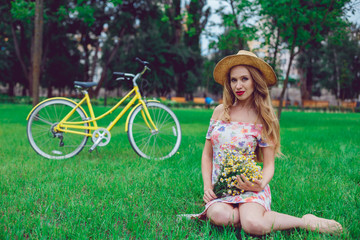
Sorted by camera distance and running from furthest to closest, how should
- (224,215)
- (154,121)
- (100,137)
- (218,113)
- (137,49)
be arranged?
(137,49)
(154,121)
(100,137)
(218,113)
(224,215)

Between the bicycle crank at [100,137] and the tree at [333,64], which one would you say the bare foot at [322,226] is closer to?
the bicycle crank at [100,137]

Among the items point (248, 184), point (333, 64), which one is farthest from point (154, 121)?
point (333, 64)

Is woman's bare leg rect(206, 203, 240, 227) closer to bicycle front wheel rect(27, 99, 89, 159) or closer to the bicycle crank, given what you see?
the bicycle crank

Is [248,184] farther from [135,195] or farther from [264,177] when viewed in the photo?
[135,195]

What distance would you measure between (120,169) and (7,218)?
1.75 m

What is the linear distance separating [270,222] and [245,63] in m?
1.17

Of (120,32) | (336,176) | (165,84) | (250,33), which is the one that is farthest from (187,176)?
(165,84)

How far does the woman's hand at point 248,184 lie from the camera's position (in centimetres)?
207

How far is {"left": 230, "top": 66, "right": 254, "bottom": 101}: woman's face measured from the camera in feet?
7.74

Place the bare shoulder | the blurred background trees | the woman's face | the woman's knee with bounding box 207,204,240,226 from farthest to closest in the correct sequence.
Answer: the blurred background trees → the bare shoulder → the woman's face → the woman's knee with bounding box 207,204,240,226

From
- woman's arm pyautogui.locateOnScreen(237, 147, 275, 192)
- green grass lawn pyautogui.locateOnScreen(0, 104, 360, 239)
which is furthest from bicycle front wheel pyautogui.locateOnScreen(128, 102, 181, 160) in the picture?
woman's arm pyautogui.locateOnScreen(237, 147, 275, 192)

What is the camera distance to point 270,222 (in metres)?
2.06

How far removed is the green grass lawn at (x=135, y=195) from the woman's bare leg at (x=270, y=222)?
0.05 meters

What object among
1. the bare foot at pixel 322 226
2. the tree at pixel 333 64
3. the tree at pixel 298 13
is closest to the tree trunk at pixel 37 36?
the tree at pixel 298 13
